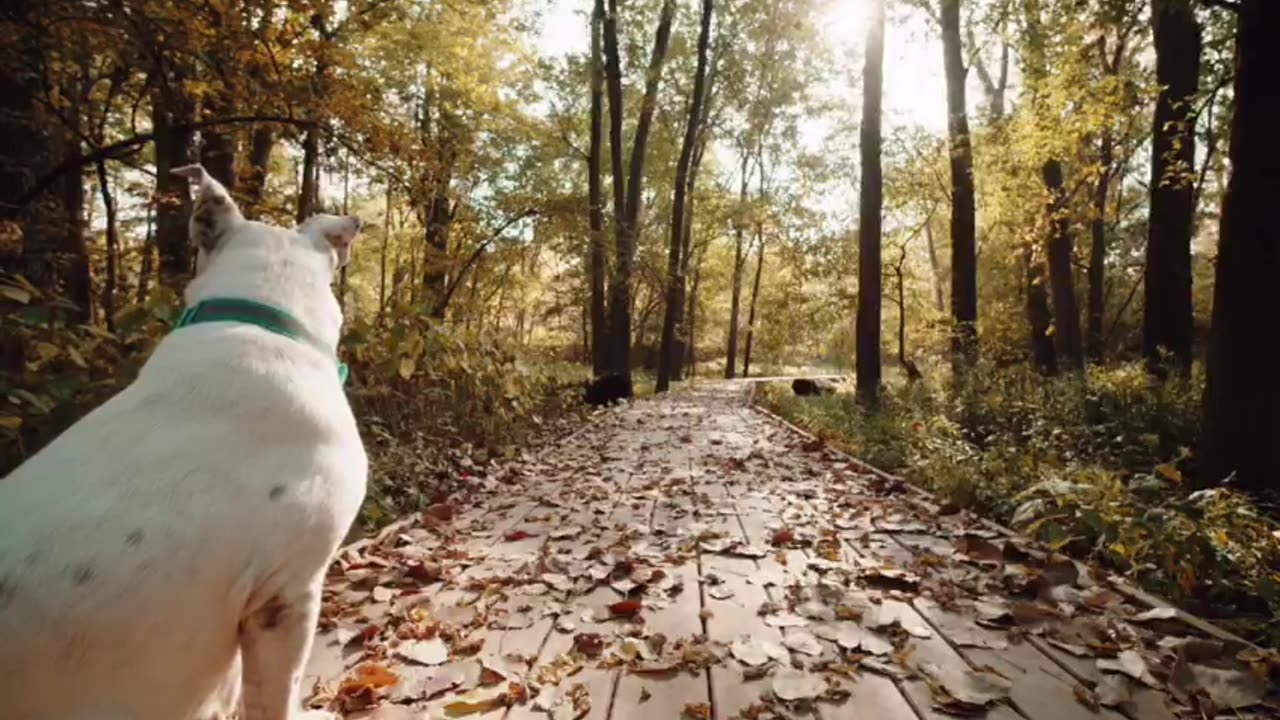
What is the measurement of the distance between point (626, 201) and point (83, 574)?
16801mm

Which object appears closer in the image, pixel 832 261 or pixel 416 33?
pixel 416 33

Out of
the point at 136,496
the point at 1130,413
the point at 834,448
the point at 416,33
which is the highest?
the point at 416,33

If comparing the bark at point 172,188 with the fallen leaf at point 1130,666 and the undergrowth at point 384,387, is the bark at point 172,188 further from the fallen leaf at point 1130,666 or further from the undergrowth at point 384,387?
the fallen leaf at point 1130,666

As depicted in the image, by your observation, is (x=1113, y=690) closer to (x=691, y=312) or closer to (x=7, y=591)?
(x=7, y=591)

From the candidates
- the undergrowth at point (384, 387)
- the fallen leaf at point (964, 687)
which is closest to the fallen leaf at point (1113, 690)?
the fallen leaf at point (964, 687)

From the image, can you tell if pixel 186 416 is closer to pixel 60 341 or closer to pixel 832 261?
pixel 60 341

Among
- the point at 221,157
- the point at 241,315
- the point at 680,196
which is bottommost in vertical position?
the point at 241,315

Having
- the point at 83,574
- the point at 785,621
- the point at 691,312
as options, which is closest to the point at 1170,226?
the point at 785,621

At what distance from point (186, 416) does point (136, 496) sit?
24cm

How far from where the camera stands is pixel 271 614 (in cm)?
141

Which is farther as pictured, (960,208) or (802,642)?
(960,208)

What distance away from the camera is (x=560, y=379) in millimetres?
13367

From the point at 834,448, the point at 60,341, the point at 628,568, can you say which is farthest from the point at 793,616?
the point at 834,448

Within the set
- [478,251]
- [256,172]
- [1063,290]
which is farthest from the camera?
[1063,290]
